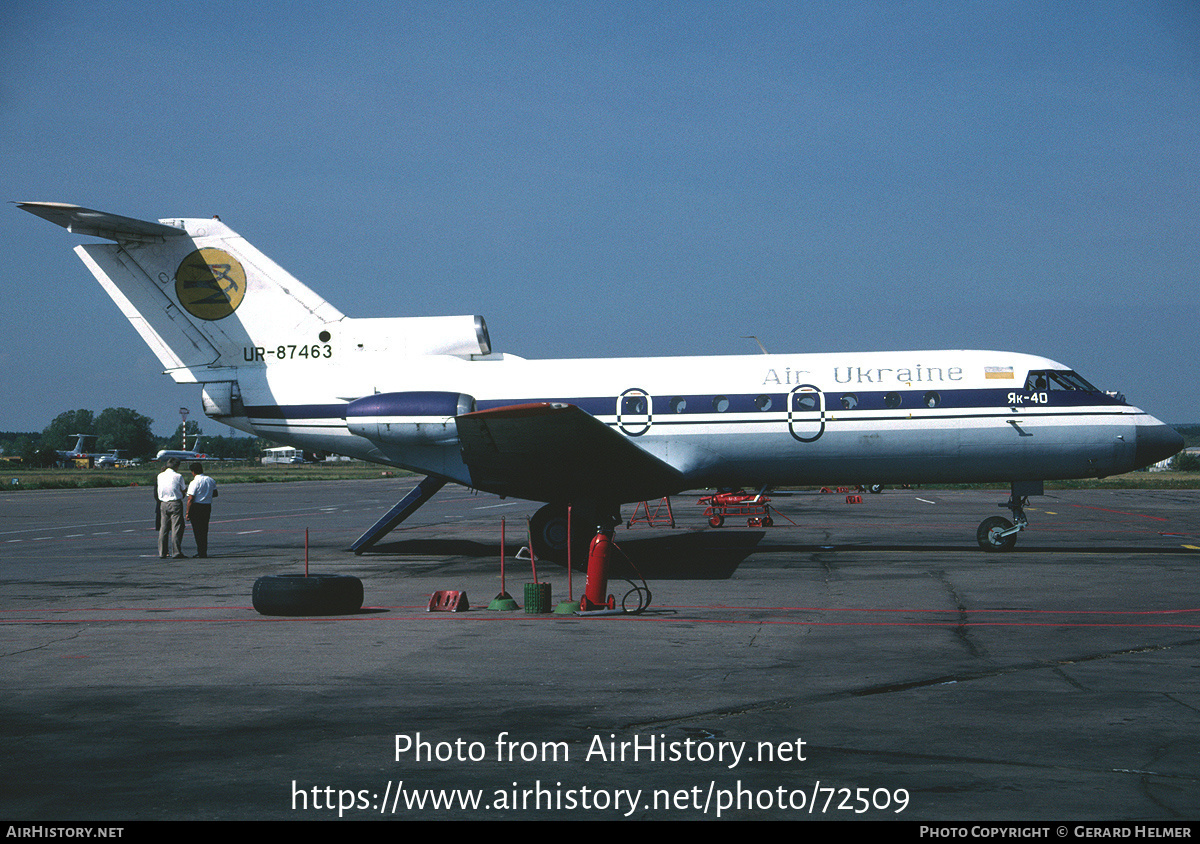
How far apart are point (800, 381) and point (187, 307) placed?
11932 mm

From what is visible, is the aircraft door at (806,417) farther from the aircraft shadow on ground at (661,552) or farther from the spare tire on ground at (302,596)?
the spare tire on ground at (302,596)

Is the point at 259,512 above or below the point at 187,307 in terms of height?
below

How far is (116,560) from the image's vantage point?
19.6 meters

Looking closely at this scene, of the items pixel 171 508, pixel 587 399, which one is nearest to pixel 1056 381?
pixel 587 399

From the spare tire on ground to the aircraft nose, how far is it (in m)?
14.6

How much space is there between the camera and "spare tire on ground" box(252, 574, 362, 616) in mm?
12180

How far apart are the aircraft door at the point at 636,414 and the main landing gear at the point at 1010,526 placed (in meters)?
6.80

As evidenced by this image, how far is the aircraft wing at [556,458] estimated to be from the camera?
51.6 feet

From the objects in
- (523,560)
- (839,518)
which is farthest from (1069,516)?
(523,560)

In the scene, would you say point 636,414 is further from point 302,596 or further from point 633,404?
point 302,596

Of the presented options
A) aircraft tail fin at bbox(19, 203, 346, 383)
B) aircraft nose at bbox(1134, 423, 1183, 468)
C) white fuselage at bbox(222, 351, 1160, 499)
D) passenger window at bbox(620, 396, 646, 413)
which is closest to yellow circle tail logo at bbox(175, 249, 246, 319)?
aircraft tail fin at bbox(19, 203, 346, 383)

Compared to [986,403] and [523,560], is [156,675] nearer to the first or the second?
[523,560]

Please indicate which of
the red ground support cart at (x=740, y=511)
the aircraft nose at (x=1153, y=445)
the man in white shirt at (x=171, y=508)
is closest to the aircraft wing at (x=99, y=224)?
the man in white shirt at (x=171, y=508)
